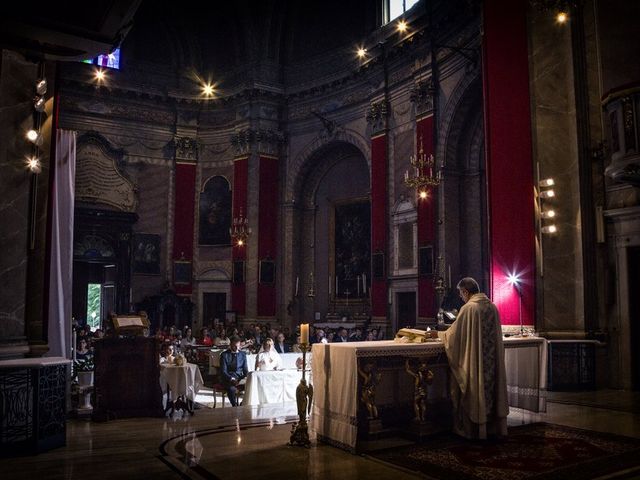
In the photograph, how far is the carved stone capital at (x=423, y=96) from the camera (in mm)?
16516

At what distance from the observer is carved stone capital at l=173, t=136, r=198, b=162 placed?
74.6 ft

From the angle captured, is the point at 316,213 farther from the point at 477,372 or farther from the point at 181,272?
the point at 477,372

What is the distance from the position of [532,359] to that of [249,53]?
18.1 meters

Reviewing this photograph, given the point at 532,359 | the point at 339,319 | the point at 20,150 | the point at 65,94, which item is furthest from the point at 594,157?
the point at 65,94

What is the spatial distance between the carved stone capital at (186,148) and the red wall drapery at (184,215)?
28cm

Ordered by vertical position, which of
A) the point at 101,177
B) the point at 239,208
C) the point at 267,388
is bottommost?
the point at 267,388

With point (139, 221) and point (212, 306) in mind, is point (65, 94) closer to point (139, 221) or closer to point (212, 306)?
point (139, 221)

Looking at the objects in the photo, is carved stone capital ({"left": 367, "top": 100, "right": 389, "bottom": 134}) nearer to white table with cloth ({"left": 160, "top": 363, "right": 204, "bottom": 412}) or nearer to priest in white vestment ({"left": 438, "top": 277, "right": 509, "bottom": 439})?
white table with cloth ({"left": 160, "top": 363, "right": 204, "bottom": 412})

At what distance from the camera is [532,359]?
801 cm

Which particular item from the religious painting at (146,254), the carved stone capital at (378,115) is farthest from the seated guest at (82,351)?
the carved stone capital at (378,115)

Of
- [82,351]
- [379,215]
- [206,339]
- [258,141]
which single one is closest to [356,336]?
[379,215]

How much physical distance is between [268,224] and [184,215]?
3.32 m

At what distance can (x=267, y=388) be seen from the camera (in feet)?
33.7

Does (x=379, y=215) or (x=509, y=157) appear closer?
(x=509, y=157)
